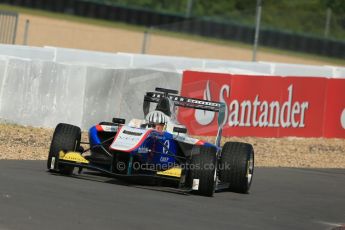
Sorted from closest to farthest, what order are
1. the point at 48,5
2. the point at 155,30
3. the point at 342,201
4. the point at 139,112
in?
the point at 342,201 → the point at 139,112 → the point at 155,30 → the point at 48,5

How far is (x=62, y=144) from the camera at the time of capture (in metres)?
11.6

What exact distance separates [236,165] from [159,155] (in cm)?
94

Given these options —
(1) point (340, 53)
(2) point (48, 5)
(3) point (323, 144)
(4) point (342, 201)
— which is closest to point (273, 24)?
(1) point (340, 53)

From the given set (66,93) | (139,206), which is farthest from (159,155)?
(66,93)

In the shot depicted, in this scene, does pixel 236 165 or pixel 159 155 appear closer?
pixel 159 155

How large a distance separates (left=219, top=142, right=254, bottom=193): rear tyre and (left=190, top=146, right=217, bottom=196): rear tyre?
787 millimetres

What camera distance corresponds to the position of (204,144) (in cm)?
1180

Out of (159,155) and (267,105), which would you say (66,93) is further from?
(159,155)

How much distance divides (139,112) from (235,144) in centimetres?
588

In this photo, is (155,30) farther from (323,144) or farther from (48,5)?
(323,144)

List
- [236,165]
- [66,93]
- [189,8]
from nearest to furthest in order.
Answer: [236,165] < [66,93] < [189,8]

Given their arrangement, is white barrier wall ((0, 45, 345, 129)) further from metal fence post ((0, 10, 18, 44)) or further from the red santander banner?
metal fence post ((0, 10, 18, 44))

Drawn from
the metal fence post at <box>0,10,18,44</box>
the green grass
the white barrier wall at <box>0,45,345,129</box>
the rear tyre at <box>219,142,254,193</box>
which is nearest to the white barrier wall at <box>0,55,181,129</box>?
the white barrier wall at <box>0,45,345,129</box>

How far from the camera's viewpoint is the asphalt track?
8.50 meters
